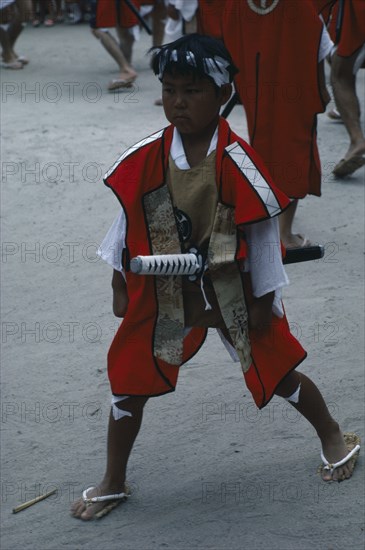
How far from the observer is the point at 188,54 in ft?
8.82

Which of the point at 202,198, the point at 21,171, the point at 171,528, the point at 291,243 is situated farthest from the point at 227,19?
the point at 171,528

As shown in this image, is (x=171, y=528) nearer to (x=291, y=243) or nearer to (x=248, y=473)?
(x=248, y=473)

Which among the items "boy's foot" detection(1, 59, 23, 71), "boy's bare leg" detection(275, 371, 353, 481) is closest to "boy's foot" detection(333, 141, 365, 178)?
"boy's bare leg" detection(275, 371, 353, 481)

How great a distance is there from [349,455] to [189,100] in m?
1.30

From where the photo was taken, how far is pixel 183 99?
272 cm

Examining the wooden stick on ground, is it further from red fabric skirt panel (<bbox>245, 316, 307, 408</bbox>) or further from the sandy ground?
red fabric skirt panel (<bbox>245, 316, 307, 408</bbox>)

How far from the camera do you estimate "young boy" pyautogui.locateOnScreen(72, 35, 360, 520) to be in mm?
2744

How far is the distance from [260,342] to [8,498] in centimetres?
102

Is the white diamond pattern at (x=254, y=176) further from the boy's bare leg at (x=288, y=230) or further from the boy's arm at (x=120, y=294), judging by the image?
the boy's bare leg at (x=288, y=230)

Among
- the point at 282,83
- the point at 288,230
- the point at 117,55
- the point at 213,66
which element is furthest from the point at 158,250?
the point at 117,55

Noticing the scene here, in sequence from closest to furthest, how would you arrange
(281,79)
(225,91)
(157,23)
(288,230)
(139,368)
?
1. (225,91)
2. (139,368)
3. (281,79)
4. (288,230)
5. (157,23)

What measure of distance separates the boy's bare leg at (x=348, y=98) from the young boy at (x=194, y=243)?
347cm

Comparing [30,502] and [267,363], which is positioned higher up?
[267,363]

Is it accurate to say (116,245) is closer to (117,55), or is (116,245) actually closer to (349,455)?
(349,455)
